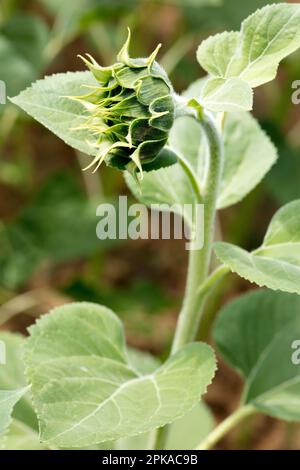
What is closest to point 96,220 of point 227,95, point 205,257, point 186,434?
point 186,434

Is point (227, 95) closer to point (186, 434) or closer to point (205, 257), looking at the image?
point (205, 257)

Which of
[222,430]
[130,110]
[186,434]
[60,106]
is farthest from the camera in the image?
[186,434]

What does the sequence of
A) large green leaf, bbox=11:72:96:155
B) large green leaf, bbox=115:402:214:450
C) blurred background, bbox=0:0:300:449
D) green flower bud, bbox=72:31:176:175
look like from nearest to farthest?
green flower bud, bbox=72:31:176:175
large green leaf, bbox=11:72:96:155
large green leaf, bbox=115:402:214:450
blurred background, bbox=0:0:300:449

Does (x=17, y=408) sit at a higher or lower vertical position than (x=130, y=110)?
lower

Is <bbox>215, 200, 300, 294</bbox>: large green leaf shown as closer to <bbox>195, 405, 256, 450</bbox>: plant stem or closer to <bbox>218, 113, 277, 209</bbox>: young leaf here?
<bbox>218, 113, 277, 209</bbox>: young leaf

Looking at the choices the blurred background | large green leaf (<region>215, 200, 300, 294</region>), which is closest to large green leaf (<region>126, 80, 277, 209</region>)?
large green leaf (<region>215, 200, 300, 294</region>)

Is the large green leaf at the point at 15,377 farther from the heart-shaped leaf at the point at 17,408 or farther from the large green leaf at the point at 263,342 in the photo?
the large green leaf at the point at 263,342
